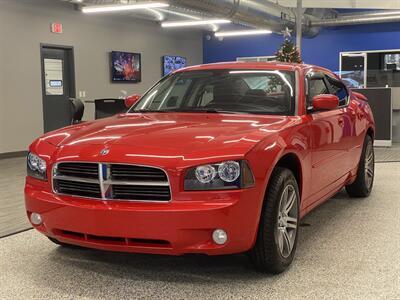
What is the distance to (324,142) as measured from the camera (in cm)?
393

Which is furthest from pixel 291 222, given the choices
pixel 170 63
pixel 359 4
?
pixel 170 63

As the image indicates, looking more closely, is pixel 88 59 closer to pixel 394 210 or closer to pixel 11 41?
pixel 11 41

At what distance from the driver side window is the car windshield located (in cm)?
21

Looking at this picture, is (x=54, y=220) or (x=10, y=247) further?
(x=10, y=247)

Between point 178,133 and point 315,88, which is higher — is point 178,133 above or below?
below

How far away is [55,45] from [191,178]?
9.57 meters

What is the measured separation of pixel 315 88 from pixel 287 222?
4.80 ft

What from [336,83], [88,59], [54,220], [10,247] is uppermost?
[88,59]

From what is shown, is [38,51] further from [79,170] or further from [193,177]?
[193,177]

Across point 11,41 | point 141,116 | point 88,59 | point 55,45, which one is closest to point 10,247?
point 141,116

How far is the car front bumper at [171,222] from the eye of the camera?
2.72m

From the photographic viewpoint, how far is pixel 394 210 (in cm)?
493

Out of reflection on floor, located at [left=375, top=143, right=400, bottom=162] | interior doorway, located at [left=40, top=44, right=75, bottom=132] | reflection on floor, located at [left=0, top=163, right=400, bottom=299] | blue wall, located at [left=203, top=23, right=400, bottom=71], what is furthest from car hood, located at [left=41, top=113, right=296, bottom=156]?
blue wall, located at [left=203, top=23, right=400, bottom=71]

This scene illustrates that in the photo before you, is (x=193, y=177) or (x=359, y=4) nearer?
(x=193, y=177)
